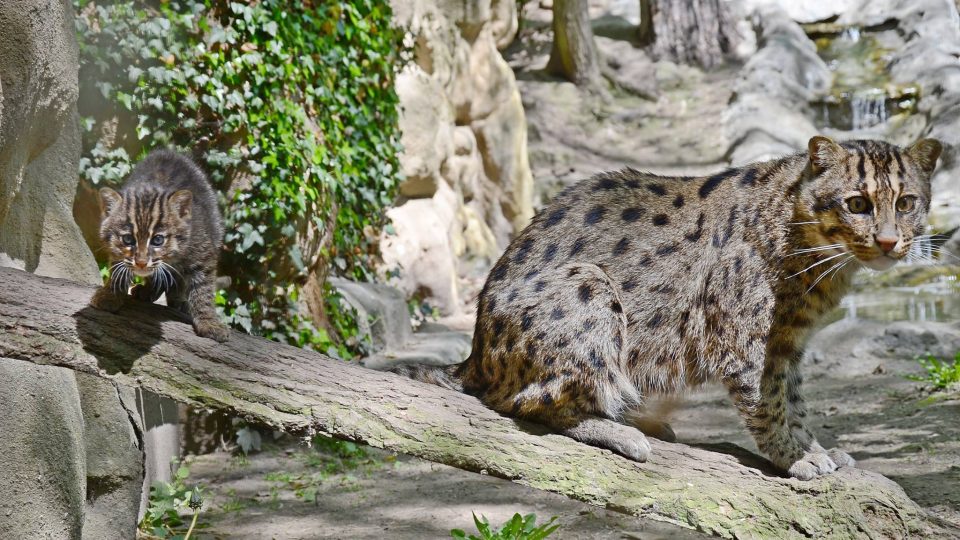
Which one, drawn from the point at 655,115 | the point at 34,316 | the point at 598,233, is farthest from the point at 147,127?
the point at 655,115

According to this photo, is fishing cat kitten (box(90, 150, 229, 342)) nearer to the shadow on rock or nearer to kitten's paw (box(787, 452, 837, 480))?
the shadow on rock

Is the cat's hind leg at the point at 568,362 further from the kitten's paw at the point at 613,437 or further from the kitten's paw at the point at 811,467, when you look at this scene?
the kitten's paw at the point at 811,467

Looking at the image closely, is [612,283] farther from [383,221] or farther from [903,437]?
[383,221]

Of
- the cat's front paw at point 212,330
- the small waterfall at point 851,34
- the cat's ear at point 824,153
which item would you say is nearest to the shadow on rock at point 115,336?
the cat's front paw at point 212,330

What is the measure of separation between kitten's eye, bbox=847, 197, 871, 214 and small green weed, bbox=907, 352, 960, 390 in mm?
4111

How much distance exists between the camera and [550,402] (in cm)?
398

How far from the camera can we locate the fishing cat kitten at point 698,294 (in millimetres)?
3988

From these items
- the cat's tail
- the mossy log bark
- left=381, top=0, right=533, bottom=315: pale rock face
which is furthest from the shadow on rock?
left=381, top=0, right=533, bottom=315: pale rock face

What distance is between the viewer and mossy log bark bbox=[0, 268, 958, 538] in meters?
3.55

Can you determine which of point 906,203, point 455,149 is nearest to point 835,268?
point 906,203

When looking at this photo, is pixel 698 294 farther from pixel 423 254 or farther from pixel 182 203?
pixel 423 254

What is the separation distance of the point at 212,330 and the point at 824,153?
2.84 metres

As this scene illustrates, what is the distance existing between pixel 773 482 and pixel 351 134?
5.38 meters

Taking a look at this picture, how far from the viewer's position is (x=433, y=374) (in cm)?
442
